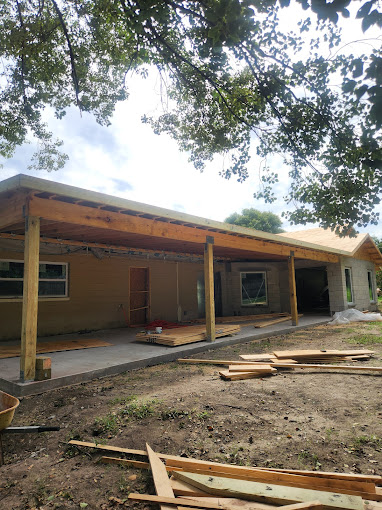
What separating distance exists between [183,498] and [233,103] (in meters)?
8.16

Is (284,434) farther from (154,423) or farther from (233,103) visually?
(233,103)

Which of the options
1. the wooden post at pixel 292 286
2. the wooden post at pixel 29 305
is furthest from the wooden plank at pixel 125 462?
the wooden post at pixel 292 286

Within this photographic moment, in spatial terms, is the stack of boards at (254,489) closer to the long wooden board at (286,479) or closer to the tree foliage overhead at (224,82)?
the long wooden board at (286,479)

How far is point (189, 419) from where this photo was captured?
3.92 metres

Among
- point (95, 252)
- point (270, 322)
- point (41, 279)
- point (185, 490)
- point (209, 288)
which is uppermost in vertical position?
point (95, 252)

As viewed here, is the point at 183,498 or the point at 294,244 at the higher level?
the point at 294,244

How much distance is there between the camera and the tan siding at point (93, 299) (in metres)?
9.33

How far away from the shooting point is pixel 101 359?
6.77 m

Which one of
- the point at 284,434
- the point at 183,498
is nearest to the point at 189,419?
the point at 284,434

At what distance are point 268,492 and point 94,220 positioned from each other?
4.92 meters

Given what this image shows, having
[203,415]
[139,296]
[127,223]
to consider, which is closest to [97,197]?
[127,223]

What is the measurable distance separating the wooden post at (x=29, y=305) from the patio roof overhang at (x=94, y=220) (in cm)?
32

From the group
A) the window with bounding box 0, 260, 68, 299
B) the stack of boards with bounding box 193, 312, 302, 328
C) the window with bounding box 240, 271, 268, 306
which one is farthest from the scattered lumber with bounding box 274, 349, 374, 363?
the window with bounding box 240, 271, 268, 306

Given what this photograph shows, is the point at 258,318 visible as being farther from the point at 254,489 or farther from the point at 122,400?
the point at 254,489
